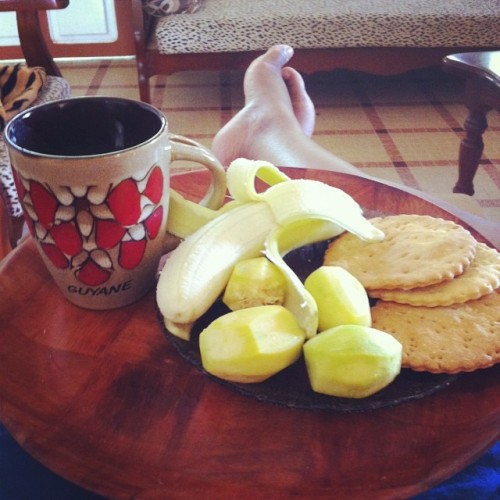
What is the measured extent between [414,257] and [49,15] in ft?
8.57

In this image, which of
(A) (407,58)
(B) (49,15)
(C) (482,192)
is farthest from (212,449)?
(B) (49,15)

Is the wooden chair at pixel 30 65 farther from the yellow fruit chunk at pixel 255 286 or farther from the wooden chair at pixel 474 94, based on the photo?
the wooden chair at pixel 474 94

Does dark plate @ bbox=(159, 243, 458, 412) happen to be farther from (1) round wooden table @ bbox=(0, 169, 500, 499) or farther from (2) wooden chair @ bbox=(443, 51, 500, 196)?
(2) wooden chair @ bbox=(443, 51, 500, 196)

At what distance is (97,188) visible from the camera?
0.45 meters

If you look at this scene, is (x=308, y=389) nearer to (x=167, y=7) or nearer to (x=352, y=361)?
(x=352, y=361)

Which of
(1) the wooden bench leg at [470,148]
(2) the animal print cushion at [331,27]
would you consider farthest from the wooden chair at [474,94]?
(2) the animal print cushion at [331,27]

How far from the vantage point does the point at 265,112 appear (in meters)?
1.03

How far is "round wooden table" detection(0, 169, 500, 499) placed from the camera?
0.40 metres

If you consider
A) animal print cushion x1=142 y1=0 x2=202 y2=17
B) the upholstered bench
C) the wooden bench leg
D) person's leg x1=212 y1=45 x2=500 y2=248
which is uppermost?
person's leg x1=212 y1=45 x2=500 y2=248

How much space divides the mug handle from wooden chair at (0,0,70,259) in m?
0.61

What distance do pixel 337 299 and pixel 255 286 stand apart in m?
0.06

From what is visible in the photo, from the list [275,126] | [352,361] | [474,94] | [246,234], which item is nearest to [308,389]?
[352,361]

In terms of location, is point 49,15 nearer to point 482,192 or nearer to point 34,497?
point 482,192

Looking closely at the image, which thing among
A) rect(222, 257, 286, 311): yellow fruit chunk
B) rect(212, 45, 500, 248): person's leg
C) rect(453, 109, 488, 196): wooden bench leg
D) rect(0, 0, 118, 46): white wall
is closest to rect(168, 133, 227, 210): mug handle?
rect(222, 257, 286, 311): yellow fruit chunk
